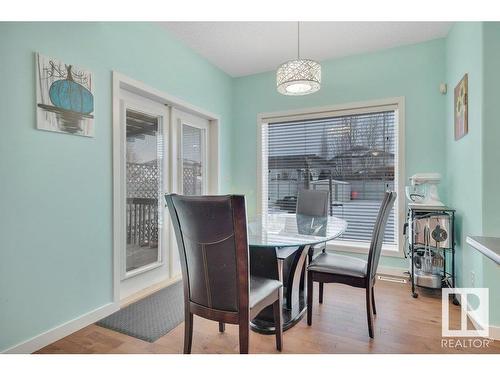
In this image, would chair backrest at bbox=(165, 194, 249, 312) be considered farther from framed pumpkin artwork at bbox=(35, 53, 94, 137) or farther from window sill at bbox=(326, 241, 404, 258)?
window sill at bbox=(326, 241, 404, 258)

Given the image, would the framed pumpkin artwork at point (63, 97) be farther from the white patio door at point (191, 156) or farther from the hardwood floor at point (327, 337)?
the hardwood floor at point (327, 337)

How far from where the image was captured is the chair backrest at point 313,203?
296cm

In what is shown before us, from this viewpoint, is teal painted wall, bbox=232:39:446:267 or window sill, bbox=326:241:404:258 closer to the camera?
teal painted wall, bbox=232:39:446:267

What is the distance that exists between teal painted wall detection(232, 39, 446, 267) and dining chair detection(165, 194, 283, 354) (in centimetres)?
252

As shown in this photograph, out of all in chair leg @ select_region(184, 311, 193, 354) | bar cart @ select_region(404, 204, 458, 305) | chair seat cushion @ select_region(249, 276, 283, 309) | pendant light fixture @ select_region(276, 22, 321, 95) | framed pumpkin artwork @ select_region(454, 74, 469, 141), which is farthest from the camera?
bar cart @ select_region(404, 204, 458, 305)

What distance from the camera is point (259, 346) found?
71.6 inches

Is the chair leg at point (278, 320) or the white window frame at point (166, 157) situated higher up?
the white window frame at point (166, 157)

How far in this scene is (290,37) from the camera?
301 cm

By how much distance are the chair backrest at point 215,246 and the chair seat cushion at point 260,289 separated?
10cm

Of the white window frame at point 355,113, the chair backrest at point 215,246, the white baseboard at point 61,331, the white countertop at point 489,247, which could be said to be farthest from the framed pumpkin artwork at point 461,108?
the white baseboard at point 61,331

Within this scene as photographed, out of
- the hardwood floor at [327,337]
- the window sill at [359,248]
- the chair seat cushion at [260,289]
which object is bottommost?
the hardwood floor at [327,337]

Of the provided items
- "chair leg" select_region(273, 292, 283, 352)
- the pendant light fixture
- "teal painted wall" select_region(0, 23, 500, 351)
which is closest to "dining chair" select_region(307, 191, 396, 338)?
"chair leg" select_region(273, 292, 283, 352)

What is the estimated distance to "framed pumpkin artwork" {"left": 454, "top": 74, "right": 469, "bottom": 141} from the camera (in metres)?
2.30

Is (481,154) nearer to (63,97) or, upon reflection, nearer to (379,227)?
(379,227)
